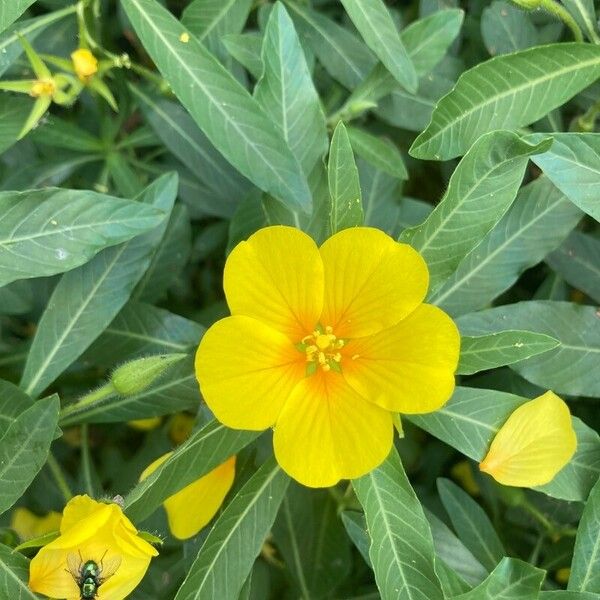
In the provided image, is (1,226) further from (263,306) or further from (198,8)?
(198,8)

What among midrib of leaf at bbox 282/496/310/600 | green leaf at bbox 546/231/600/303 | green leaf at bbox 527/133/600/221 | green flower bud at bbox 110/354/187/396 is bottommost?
midrib of leaf at bbox 282/496/310/600

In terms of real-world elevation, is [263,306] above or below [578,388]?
above

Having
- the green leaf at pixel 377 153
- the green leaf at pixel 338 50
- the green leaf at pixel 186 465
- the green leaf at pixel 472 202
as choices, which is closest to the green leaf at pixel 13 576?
the green leaf at pixel 186 465

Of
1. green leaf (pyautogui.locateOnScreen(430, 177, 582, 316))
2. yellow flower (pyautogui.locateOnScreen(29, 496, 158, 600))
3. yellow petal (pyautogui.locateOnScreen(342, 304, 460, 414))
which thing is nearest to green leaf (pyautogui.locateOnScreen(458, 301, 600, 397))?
green leaf (pyautogui.locateOnScreen(430, 177, 582, 316))

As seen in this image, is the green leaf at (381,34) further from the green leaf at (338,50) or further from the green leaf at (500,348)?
the green leaf at (500,348)

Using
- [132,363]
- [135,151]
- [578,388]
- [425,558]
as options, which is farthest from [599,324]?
[135,151]

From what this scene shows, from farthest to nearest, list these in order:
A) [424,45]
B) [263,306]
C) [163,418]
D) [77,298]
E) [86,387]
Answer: [163,418]
[86,387]
[424,45]
[77,298]
[263,306]

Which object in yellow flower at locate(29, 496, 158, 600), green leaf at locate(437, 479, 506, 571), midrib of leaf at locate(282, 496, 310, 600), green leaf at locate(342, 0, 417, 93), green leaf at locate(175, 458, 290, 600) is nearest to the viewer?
yellow flower at locate(29, 496, 158, 600)

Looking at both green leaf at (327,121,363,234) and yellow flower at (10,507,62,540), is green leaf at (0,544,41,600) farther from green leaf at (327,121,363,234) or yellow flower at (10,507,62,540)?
green leaf at (327,121,363,234)
